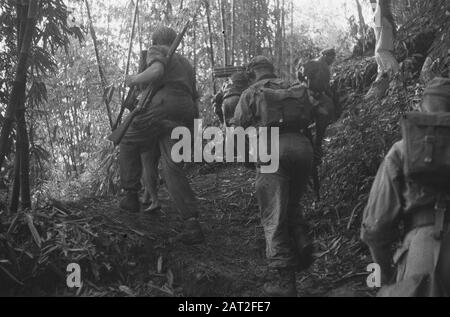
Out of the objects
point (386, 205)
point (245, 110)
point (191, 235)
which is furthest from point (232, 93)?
point (386, 205)

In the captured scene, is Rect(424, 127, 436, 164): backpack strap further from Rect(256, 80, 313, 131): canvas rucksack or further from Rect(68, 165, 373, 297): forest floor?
Rect(256, 80, 313, 131): canvas rucksack

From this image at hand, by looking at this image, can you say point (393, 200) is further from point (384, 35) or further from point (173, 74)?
point (384, 35)

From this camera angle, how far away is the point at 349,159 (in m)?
5.37

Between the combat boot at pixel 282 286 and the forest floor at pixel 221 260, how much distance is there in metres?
0.18

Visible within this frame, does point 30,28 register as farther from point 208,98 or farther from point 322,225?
point 208,98

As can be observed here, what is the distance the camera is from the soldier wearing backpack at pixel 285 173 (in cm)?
393

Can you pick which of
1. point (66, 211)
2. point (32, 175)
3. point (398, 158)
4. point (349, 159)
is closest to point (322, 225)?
point (349, 159)

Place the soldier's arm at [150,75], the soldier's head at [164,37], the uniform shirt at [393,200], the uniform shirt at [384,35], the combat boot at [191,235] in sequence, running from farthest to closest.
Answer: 1. the uniform shirt at [384,35]
2. the soldier's head at [164,37]
3. the soldier's arm at [150,75]
4. the combat boot at [191,235]
5. the uniform shirt at [393,200]

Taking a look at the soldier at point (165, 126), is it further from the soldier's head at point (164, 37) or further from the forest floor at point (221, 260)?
the forest floor at point (221, 260)

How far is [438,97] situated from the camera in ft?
8.85

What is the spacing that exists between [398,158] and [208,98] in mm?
6898

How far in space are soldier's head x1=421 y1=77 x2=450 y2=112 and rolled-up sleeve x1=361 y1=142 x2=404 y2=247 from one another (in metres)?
0.28

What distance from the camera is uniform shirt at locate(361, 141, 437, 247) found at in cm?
253

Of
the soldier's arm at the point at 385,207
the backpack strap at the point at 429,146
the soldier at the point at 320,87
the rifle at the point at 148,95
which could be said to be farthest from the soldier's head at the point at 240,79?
the backpack strap at the point at 429,146
